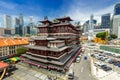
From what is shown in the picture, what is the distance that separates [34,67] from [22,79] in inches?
267

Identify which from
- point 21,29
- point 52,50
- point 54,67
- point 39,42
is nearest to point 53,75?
point 54,67

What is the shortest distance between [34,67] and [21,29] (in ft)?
612

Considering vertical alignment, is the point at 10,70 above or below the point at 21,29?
below

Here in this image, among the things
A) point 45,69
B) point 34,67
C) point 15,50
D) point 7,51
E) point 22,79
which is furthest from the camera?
point 15,50

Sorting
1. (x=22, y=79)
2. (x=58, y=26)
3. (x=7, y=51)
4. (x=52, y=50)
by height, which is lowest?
(x=22, y=79)

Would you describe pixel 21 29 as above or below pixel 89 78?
above

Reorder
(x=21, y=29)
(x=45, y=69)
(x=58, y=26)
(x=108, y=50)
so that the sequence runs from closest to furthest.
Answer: (x=45, y=69)
(x=58, y=26)
(x=108, y=50)
(x=21, y=29)

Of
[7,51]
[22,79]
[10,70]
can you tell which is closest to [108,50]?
[22,79]

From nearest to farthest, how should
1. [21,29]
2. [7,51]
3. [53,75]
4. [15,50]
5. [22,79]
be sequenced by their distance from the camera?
[22,79] → [53,75] → [7,51] → [15,50] → [21,29]

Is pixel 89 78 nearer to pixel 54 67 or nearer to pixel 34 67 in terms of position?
pixel 54 67

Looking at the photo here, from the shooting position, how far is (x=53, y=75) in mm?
23516

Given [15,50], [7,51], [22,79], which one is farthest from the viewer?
[15,50]

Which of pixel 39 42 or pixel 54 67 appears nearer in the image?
pixel 54 67

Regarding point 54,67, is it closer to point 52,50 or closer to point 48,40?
point 52,50
